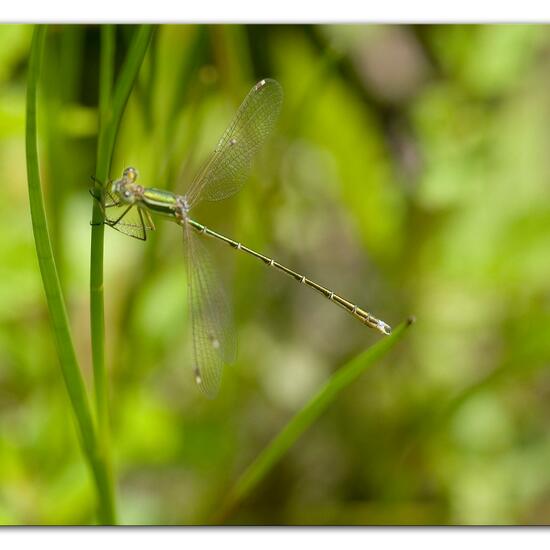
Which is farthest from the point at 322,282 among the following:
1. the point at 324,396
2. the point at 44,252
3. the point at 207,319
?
the point at 44,252

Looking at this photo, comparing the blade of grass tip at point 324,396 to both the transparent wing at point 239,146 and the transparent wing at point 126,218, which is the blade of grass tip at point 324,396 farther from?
the transparent wing at point 239,146

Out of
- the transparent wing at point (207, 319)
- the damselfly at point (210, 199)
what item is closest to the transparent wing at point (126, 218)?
the damselfly at point (210, 199)

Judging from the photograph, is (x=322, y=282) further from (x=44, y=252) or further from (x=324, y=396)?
(x=44, y=252)

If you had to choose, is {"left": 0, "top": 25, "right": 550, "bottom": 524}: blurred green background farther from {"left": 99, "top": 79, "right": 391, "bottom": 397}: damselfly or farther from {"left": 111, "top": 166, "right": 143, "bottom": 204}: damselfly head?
{"left": 111, "top": 166, "right": 143, "bottom": 204}: damselfly head

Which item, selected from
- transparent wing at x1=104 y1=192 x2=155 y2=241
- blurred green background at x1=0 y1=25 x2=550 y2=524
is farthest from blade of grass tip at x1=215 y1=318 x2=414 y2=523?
blurred green background at x1=0 y1=25 x2=550 y2=524
